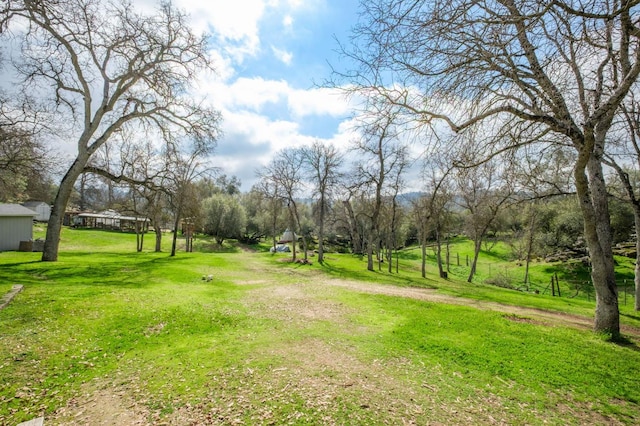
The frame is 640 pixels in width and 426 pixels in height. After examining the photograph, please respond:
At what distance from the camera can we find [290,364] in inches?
227

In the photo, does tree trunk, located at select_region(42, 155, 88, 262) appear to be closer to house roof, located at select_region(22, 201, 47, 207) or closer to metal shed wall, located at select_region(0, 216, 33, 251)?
metal shed wall, located at select_region(0, 216, 33, 251)

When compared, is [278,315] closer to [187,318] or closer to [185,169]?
[187,318]

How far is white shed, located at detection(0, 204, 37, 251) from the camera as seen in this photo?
884 inches

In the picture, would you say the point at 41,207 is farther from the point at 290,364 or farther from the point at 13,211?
the point at 290,364

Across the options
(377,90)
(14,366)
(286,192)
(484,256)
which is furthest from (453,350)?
(484,256)

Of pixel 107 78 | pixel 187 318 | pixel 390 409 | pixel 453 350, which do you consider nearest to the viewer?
pixel 390 409

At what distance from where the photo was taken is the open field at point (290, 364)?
4398 mm

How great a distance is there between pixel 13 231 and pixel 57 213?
42.9ft

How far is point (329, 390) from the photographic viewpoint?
491cm

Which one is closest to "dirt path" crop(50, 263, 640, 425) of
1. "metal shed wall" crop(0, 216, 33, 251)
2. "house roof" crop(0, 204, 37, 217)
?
"house roof" crop(0, 204, 37, 217)

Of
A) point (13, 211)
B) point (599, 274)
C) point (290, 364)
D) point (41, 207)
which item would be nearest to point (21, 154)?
point (13, 211)

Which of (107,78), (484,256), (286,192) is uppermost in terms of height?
(107,78)

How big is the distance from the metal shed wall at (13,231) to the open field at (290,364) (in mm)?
17984

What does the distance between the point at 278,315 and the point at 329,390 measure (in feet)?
14.9
